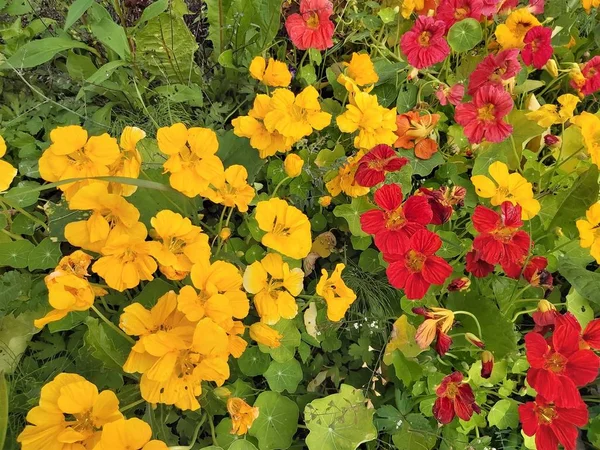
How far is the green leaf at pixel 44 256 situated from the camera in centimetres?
114

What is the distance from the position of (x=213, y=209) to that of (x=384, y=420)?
0.72 meters

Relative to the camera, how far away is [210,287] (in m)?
0.89

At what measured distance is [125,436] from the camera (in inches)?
30.7

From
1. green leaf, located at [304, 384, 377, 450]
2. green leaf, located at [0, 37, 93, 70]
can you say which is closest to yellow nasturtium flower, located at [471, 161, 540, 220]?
green leaf, located at [304, 384, 377, 450]

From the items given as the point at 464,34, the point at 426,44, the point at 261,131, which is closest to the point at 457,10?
the point at 464,34

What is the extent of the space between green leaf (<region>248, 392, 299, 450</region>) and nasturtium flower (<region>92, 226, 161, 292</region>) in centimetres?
43

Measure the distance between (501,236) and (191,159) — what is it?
64 cm

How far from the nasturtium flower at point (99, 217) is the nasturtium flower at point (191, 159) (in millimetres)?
115

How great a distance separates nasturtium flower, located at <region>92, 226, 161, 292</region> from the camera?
0.89 meters

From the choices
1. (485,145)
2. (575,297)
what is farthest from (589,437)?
(485,145)

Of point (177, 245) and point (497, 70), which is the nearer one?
point (177, 245)

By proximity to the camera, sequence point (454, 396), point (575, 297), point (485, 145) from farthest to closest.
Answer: point (485, 145), point (575, 297), point (454, 396)

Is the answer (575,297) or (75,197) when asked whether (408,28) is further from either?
(75,197)

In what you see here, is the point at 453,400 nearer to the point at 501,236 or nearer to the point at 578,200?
the point at 501,236
